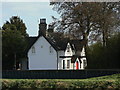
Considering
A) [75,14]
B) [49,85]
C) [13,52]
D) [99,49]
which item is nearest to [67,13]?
[75,14]

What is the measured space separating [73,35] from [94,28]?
1676 millimetres

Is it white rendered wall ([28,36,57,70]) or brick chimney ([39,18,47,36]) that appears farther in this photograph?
white rendered wall ([28,36,57,70])

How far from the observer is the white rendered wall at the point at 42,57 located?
25.3 meters

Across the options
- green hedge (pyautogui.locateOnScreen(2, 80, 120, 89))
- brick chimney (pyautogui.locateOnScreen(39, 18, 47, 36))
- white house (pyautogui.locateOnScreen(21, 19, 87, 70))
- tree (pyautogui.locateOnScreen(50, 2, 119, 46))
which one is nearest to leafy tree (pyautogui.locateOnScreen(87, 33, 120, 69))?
tree (pyautogui.locateOnScreen(50, 2, 119, 46))

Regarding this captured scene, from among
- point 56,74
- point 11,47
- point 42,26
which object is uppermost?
point 42,26

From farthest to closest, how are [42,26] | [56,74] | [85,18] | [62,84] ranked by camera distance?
[42,26], [85,18], [56,74], [62,84]

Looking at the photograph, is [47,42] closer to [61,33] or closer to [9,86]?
[61,33]

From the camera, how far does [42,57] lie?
84.4 ft

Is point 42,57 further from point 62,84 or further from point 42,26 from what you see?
point 62,84

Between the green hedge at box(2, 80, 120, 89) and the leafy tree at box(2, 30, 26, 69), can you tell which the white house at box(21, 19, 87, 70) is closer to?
the leafy tree at box(2, 30, 26, 69)

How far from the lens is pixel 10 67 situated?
25219 millimetres

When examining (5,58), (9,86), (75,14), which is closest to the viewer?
(9,86)

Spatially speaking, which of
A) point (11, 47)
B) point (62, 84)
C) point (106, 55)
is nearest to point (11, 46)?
→ point (11, 47)

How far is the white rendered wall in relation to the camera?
82.9 feet
